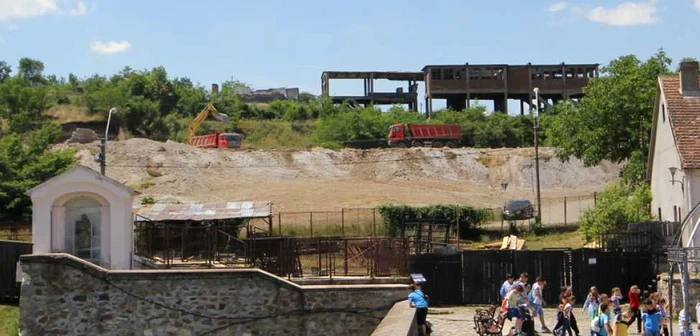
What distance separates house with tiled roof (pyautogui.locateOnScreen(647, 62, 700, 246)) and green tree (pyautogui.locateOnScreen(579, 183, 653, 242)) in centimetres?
79

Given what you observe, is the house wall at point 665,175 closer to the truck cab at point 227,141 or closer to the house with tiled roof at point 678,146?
the house with tiled roof at point 678,146

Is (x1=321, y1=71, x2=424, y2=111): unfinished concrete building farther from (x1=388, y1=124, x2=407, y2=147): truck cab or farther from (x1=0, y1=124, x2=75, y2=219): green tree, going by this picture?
(x1=0, y1=124, x2=75, y2=219): green tree

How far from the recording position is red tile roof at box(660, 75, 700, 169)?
30.8 meters

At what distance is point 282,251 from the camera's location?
27953mm

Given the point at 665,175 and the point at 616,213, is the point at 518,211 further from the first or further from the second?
the point at 665,175

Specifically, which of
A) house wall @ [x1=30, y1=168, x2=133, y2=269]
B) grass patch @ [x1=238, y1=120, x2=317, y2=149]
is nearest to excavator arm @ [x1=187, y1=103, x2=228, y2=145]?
grass patch @ [x1=238, y1=120, x2=317, y2=149]

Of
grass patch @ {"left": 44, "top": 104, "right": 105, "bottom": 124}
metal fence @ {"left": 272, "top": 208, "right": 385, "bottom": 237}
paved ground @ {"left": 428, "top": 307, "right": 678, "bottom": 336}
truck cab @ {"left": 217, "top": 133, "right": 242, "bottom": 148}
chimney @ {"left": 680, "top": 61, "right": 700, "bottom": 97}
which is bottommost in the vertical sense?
paved ground @ {"left": 428, "top": 307, "right": 678, "bottom": 336}

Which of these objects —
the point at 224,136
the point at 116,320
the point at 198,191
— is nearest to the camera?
the point at 116,320

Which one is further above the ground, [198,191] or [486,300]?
[198,191]

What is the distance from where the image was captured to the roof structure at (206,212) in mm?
35219

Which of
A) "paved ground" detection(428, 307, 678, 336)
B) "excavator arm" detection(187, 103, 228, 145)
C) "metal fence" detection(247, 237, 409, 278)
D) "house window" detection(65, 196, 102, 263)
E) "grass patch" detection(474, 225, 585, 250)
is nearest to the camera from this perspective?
"paved ground" detection(428, 307, 678, 336)

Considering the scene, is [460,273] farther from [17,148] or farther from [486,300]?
[17,148]

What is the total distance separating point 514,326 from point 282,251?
27.8 feet

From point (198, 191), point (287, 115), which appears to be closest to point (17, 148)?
point (198, 191)
